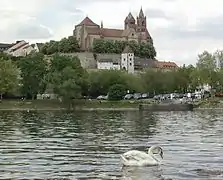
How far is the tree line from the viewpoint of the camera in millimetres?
143250

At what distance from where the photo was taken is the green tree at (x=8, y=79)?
145150 mm

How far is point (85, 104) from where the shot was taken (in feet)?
447

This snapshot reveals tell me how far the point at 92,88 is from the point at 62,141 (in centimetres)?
12318

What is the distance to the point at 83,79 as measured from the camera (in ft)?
485

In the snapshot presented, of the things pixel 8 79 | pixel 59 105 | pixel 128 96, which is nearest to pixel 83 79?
pixel 128 96

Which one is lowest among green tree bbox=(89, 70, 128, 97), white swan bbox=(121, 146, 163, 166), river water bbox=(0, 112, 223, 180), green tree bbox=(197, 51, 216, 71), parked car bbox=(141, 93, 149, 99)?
river water bbox=(0, 112, 223, 180)

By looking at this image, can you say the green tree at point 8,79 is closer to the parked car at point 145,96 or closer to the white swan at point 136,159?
the parked car at point 145,96

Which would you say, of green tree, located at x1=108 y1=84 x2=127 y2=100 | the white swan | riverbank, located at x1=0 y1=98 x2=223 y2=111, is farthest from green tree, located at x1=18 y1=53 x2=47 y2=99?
the white swan

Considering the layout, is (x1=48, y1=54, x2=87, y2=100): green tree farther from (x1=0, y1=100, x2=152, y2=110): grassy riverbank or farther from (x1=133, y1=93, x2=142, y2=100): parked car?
(x1=133, y1=93, x2=142, y2=100): parked car

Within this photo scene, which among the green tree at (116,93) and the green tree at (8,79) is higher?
the green tree at (8,79)

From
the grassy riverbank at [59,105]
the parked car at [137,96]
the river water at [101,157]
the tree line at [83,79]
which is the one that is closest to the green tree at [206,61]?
the tree line at [83,79]

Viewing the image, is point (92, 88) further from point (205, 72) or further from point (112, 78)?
point (205, 72)

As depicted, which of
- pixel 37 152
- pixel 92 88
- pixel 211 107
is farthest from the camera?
pixel 92 88

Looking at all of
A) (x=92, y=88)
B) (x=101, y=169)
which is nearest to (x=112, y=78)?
(x=92, y=88)
